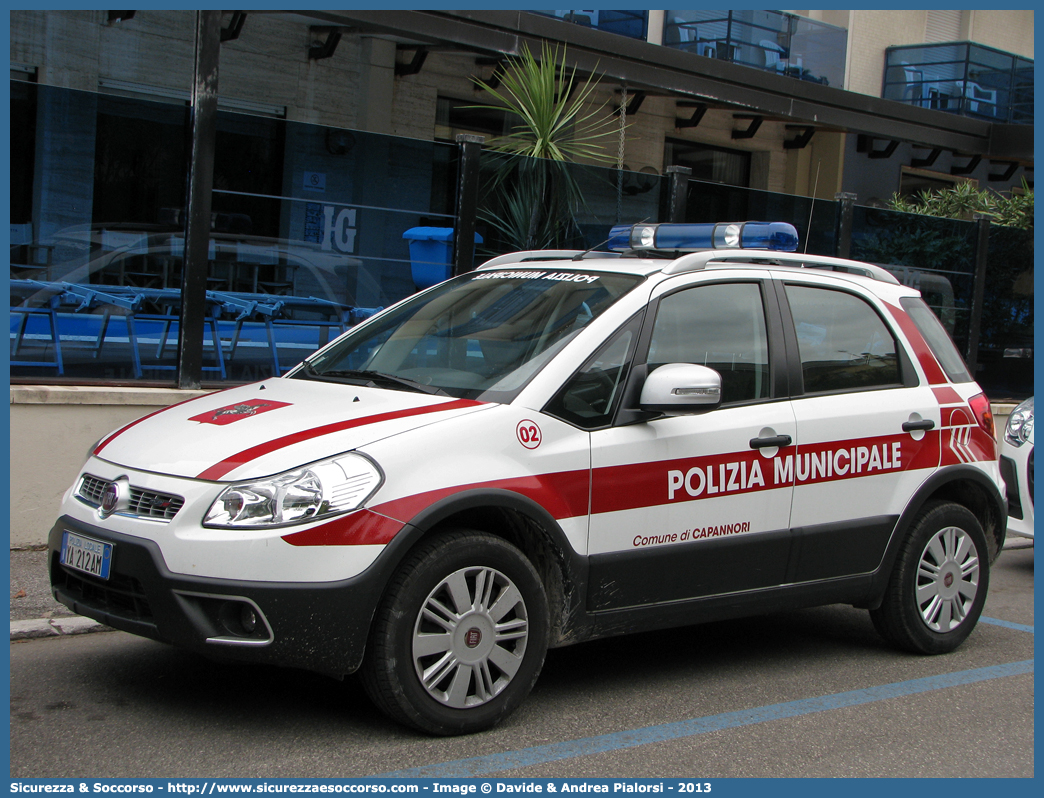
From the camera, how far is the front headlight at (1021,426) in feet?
26.1

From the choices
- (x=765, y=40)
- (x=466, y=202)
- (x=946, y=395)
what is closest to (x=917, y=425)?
(x=946, y=395)

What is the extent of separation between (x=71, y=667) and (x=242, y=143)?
153 inches

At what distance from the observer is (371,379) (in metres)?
4.71

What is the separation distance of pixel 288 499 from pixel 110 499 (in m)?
0.73

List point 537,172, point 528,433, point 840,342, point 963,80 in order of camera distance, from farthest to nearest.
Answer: point 963,80 < point 537,172 < point 840,342 < point 528,433

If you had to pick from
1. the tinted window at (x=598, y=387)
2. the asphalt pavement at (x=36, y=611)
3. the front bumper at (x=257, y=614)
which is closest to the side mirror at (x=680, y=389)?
the tinted window at (x=598, y=387)

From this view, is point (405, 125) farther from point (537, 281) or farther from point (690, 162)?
point (537, 281)

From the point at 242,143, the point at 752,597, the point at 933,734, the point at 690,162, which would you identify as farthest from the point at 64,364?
the point at 690,162

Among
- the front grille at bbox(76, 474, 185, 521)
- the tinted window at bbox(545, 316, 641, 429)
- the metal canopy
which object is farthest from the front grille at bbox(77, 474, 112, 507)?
the metal canopy

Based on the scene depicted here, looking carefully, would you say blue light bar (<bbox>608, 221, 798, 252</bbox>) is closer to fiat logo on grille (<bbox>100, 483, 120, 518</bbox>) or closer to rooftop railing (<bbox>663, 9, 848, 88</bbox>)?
fiat logo on grille (<bbox>100, 483, 120, 518</bbox>)

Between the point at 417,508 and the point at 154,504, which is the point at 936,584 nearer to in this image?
the point at 417,508

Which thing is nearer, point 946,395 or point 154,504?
point 154,504

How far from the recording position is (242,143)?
7.50 meters

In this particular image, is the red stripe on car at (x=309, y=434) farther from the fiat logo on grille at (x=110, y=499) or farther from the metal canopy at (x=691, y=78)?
the metal canopy at (x=691, y=78)
